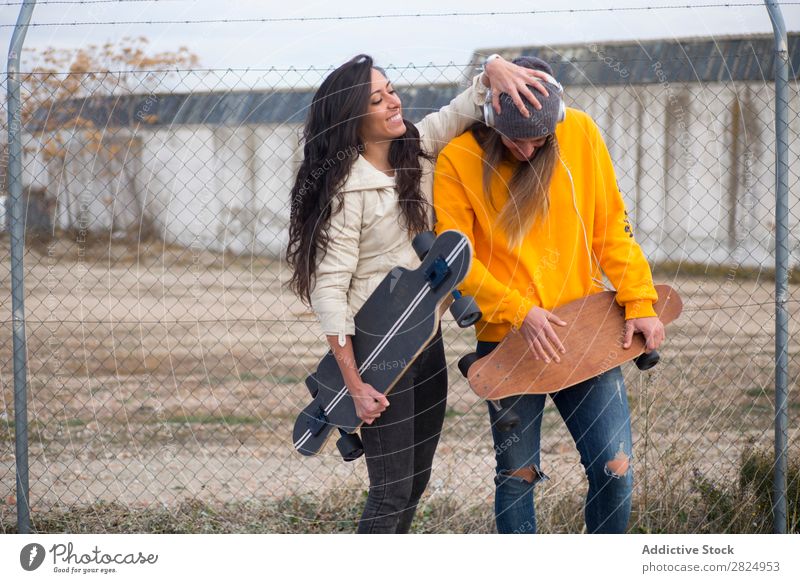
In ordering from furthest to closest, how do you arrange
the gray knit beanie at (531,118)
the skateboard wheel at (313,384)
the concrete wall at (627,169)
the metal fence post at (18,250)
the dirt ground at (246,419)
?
1. the concrete wall at (627,169)
2. the dirt ground at (246,419)
3. the metal fence post at (18,250)
4. the skateboard wheel at (313,384)
5. the gray knit beanie at (531,118)

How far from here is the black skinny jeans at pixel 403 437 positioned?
2541 millimetres

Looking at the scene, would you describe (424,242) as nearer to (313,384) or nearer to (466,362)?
(466,362)

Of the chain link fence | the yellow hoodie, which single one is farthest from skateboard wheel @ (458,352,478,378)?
the chain link fence

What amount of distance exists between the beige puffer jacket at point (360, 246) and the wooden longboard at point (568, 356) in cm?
39

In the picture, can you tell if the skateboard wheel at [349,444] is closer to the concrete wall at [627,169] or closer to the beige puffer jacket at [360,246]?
the beige puffer jacket at [360,246]

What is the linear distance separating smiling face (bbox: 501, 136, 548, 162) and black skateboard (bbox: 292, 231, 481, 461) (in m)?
0.30

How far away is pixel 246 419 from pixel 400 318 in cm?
314

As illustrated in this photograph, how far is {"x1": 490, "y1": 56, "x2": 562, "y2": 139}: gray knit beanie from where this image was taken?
2340 mm

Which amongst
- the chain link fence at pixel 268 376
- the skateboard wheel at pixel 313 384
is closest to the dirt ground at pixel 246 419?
the chain link fence at pixel 268 376

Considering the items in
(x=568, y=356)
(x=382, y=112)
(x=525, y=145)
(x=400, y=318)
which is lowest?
(x=568, y=356)

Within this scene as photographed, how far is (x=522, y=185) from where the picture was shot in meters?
2.45

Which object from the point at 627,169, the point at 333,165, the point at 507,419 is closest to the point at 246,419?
the point at 627,169

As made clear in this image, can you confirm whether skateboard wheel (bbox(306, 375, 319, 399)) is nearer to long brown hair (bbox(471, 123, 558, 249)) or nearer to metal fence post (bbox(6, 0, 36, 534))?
long brown hair (bbox(471, 123, 558, 249))

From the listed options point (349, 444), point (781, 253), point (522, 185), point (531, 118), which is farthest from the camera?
point (781, 253)
